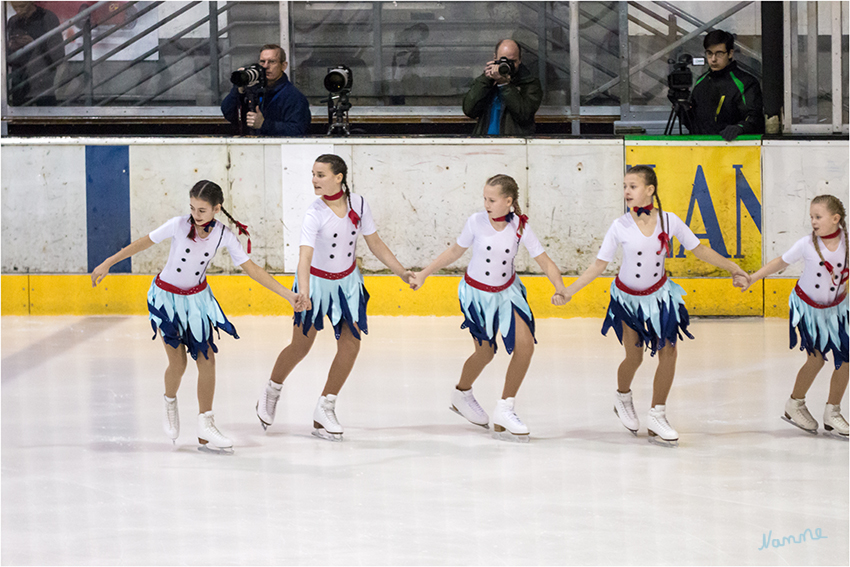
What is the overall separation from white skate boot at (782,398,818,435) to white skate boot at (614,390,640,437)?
0.71m

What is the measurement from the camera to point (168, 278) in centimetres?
459

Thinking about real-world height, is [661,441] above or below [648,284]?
below

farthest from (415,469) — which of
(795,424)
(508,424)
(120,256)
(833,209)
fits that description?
(833,209)

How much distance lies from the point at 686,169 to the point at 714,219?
43 cm

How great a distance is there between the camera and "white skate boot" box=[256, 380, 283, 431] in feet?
16.2

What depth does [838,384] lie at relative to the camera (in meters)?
4.74

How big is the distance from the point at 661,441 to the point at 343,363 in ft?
4.88

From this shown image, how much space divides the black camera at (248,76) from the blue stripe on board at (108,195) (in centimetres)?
107

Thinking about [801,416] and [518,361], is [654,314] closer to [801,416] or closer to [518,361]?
[518,361]

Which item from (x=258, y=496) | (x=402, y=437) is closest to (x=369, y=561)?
(x=258, y=496)

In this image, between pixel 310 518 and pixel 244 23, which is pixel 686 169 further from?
pixel 310 518

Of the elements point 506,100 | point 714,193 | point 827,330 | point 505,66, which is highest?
point 505,66

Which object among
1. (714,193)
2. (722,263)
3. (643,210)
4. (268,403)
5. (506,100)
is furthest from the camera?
(506,100)

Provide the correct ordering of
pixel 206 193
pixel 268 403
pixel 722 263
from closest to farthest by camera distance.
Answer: pixel 206 193
pixel 722 263
pixel 268 403
